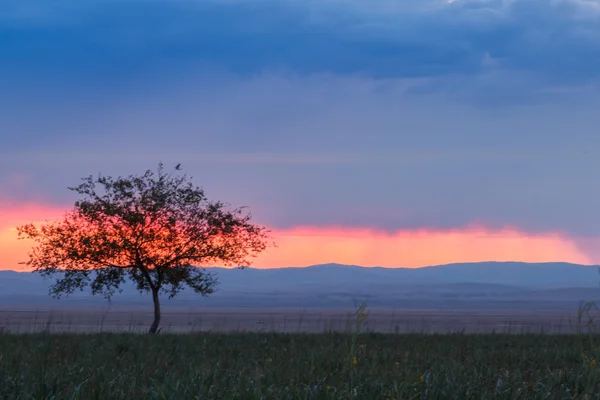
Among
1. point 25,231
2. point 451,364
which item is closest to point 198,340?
point 451,364

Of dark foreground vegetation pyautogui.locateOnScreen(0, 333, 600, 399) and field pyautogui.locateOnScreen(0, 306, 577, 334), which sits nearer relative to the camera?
dark foreground vegetation pyautogui.locateOnScreen(0, 333, 600, 399)

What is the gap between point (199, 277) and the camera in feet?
144

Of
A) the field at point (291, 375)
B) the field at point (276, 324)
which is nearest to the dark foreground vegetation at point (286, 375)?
the field at point (291, 375)

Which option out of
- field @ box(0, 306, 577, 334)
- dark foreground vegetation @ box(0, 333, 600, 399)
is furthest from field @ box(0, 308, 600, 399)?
field @ box(0, 306, 577, 334)

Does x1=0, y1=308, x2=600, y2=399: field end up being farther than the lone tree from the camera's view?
No

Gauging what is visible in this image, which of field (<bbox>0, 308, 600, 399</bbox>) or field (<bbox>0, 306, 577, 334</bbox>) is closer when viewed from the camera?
field (<bbox>0, 308, 600, 399</bbox>)

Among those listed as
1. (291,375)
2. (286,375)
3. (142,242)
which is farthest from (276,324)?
(291,375)

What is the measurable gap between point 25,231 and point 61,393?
116 feet

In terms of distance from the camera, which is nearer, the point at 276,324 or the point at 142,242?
the point at 142,242

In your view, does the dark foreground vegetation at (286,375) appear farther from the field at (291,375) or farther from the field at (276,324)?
the field at (276,324)

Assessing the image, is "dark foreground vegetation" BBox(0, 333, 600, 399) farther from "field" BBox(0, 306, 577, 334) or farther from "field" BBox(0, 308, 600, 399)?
"field" BBox(0, 306, 577, 334)

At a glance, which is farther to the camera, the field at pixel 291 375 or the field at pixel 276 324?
the field at pixel 276 324

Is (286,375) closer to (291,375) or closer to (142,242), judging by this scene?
(291,375)

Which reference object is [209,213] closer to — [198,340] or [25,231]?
[25,231]
